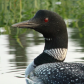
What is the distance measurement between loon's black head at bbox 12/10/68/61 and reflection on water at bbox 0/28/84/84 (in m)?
0.76

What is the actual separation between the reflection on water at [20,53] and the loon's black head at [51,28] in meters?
0.76

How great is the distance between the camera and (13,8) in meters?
14.6

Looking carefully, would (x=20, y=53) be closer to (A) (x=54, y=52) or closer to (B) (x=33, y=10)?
(A) (x=54, y=52)

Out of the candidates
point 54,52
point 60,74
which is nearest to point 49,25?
point 54,52

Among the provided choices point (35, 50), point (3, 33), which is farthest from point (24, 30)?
point (35, 50)

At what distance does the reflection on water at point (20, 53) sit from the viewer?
23.5ft

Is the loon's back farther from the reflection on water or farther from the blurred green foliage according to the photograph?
the blurred green foliage

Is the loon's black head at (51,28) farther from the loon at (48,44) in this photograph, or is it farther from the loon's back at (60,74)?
the loon's back at (60,74)

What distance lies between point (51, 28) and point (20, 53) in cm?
181

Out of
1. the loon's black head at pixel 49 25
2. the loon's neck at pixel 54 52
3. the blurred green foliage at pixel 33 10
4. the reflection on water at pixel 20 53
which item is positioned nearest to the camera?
the loon's black head at pixel 49 25

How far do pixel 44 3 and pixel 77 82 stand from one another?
9.92 m

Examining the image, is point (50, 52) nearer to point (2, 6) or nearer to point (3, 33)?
point (3, 33)

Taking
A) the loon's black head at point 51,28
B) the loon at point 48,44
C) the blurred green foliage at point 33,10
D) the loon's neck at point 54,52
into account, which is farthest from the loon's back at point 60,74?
the blurred green foliage at point 33,10

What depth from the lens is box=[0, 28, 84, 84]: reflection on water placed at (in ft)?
23.5
